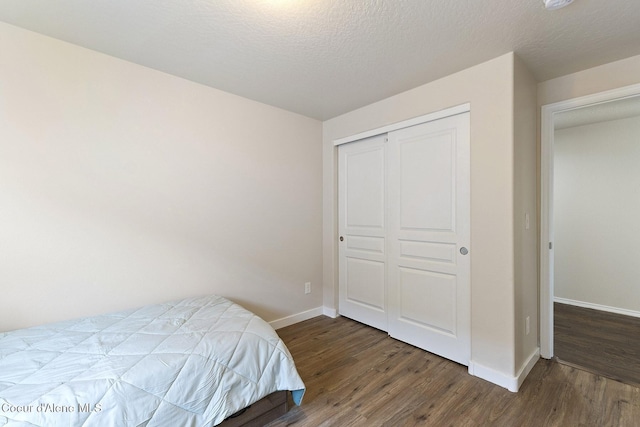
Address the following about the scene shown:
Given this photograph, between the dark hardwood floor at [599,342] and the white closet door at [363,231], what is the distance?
164 centimetres

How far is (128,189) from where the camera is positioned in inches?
81.9

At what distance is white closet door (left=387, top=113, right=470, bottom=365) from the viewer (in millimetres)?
2219

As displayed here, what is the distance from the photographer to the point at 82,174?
191 centimetres

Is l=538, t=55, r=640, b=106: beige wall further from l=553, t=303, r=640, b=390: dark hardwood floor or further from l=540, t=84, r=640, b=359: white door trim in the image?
l=553, t=303, r=640, b=390: dark hardwood floor

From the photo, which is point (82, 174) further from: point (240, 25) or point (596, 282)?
point (596, 282)

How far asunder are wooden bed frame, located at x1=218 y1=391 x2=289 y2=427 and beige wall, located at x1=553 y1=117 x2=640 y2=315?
13.3 feet

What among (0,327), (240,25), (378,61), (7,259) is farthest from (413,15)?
(0,327)

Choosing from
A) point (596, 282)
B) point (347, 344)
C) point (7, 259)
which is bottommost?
point (347, 344)

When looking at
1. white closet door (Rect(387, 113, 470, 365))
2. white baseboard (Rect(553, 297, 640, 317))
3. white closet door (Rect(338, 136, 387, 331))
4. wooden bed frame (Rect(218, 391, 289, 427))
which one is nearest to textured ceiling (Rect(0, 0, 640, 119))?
white closet door (Rect(387, 113, 470, 365))

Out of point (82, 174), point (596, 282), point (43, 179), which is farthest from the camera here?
point (596, 282)

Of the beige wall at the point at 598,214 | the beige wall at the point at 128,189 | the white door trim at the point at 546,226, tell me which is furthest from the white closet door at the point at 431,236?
the beige wall at the point at 598,214

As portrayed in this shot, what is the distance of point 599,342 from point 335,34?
141 inches

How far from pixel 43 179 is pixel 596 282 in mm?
5691

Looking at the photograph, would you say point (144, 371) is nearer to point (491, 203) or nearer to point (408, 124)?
point (491, 203)
